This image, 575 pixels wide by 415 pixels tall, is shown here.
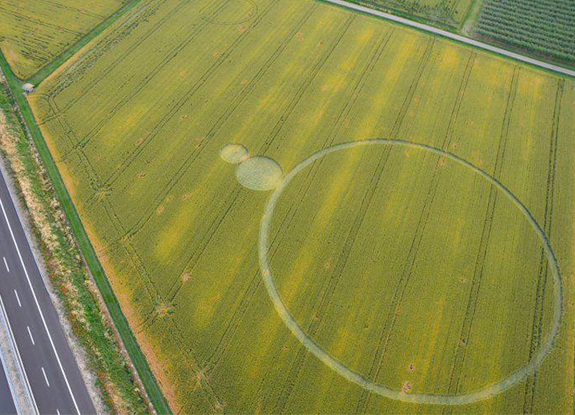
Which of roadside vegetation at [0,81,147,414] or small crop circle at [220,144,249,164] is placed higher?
small crop circle at [220,144,249,164]

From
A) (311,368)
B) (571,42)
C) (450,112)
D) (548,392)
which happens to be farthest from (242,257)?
(571,42)

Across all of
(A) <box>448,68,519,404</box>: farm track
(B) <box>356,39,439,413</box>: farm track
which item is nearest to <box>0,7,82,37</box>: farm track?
(B) <box>356,39,439,413</box>: farm track

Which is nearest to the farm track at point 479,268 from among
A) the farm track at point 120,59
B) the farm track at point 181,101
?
the farm track at point 181,101

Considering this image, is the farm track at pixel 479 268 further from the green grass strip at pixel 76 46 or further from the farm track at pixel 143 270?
the green grass strip at pixel 76 46

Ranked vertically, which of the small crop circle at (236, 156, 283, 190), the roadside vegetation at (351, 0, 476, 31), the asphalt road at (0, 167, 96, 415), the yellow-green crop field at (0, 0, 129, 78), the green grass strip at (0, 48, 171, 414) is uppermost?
the roadside vegetation at (351, 0, 476, 31)

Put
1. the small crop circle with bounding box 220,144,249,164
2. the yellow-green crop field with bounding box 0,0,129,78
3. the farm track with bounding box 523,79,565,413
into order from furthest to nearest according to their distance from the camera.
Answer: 1. the yellow-green crop field with bounding box 0,0,129,78
2. the small crop circle with bounding box 220,144,249,164
3. the farm track with bounding box 523,79,565,413

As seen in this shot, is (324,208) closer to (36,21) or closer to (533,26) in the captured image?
(533,26)

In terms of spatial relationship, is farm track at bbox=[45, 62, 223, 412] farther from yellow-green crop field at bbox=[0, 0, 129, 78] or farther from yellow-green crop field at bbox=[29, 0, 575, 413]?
yellow-green crop field at bbox=[0, 0, 129, 78]

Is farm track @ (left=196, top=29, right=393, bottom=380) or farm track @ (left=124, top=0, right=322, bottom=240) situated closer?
farm track @ (left=196, top=29, right=393, bottom=380)
